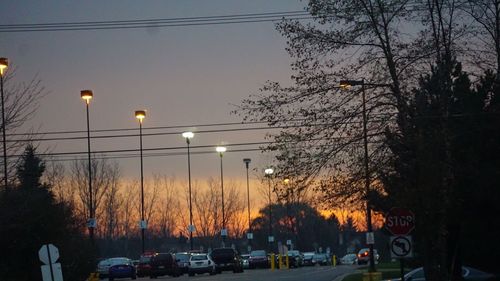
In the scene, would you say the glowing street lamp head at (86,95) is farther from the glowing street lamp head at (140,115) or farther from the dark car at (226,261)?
the dark car at (226,261)

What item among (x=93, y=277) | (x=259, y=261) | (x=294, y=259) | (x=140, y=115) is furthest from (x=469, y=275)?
(x=294, y=259)

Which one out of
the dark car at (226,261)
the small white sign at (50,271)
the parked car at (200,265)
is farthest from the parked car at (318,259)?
the small white sign at (50,271)

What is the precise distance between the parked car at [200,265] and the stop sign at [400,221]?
3578 centimetres

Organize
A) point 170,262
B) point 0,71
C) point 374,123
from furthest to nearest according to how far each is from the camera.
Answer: point 170,262
point 0,71
point 374,123

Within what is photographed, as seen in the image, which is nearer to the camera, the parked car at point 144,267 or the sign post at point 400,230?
the sign post at point 400,230

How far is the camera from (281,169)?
81.3 ft

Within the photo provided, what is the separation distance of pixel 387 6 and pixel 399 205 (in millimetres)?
6240

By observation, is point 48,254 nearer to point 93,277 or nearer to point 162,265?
point 93,277

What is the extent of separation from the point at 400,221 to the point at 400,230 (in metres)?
0.28

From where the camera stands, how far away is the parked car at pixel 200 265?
58.6 meters

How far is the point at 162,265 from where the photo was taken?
57.7m

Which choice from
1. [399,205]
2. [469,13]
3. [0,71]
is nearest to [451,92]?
[469,13]

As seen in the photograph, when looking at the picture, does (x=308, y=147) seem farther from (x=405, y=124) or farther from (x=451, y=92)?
(x=451, y=92)

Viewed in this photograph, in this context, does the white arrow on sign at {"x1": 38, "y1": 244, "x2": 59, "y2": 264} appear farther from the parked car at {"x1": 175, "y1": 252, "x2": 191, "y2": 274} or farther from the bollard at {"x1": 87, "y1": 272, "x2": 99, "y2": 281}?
the parked car at {"x1": 175, "y1": 252, "x2": 191, "y2": 274}
